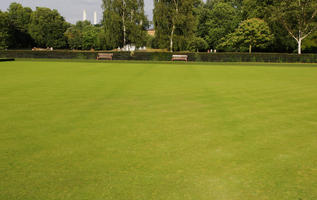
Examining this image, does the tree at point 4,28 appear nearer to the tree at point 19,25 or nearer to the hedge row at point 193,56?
the tree at point 19,25

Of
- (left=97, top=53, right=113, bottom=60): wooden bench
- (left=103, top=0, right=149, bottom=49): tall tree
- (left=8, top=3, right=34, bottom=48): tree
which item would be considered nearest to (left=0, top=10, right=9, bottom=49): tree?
(left=8, top=3, right=34, bottom=48): tree

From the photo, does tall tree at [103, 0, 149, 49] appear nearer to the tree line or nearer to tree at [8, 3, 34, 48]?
the tree line

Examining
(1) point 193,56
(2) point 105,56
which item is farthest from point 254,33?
(2) point 105,56

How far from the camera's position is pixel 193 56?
37.9 m

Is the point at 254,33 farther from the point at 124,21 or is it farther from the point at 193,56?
the point at 124,21

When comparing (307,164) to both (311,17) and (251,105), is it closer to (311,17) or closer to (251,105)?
(251,105)

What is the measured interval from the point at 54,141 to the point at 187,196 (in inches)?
114

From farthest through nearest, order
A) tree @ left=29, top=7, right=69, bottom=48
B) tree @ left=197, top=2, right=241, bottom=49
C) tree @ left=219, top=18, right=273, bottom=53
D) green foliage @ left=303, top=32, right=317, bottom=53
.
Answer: tree @ left=29, top=7, right=69, bottom=48, tree @ left=197, top=2, right=241, bottom=49, green foliage @ left=303, top=32, right=317, bottom=53, tree @ left=219, top=18, right=273, bottom=53

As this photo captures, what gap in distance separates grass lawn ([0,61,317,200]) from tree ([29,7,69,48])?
78134mm

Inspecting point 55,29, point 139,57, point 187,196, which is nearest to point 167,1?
point 139,57

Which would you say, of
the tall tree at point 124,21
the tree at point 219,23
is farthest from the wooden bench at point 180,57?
the tree at point 219,23

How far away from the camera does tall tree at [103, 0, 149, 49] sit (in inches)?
2064

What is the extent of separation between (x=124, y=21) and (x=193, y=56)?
2001 cm

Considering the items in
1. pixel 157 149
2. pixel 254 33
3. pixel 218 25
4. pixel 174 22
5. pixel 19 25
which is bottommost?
pixel 157 149
